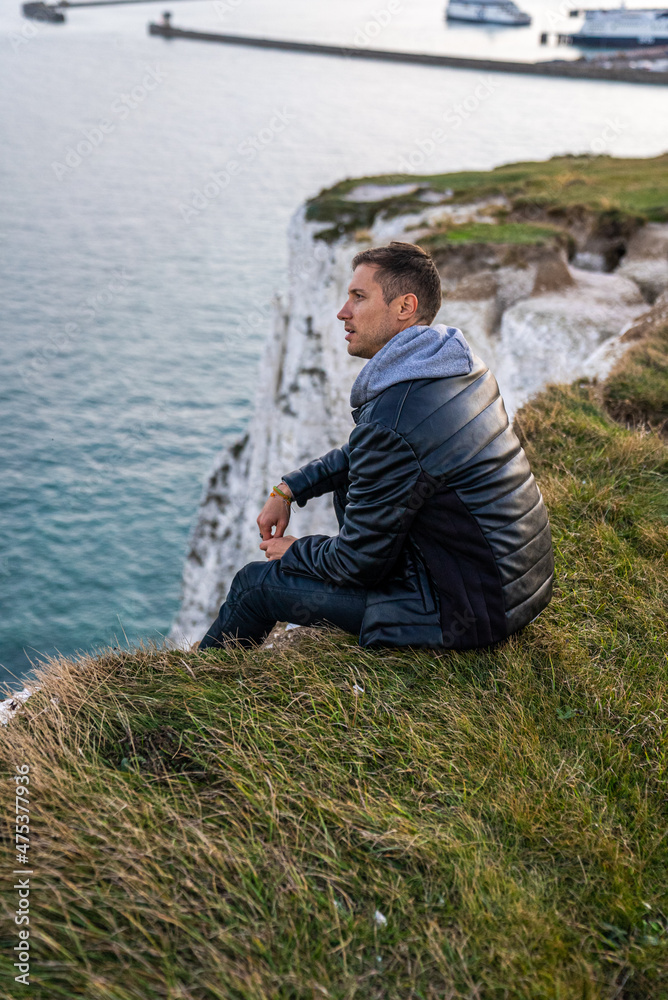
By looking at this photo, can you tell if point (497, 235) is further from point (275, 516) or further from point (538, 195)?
point (275, 516)

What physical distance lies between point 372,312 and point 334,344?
42.3 feet

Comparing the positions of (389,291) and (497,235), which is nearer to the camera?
(389,291)

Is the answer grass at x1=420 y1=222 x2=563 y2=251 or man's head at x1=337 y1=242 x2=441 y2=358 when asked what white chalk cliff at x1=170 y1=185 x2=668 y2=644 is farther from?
man's head at x1=337 y1=242 x2=441 y2=358

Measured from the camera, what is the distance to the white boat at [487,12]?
105625 mm

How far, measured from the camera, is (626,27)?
87.2 meters

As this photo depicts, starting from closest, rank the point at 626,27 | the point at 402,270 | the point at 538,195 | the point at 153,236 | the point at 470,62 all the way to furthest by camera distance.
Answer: the point at 402,270, the point at 538,195, the point at 153,236, the point at 470,62, the point at 626,27

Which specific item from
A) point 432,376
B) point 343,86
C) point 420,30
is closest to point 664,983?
point 432,376

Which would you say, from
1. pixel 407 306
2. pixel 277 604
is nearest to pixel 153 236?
pixel 407 306

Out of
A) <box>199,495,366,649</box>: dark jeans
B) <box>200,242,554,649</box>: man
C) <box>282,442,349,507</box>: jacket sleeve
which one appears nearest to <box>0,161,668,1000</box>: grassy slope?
<box>199,495,366,649</box>: dark jeans

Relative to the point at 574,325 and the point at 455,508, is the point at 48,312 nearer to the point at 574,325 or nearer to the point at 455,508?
the point at 574,325

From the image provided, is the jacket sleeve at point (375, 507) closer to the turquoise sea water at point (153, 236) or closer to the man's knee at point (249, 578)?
the man's knee at point (249, 578)

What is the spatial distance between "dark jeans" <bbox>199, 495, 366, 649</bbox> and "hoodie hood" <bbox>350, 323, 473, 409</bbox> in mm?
1104

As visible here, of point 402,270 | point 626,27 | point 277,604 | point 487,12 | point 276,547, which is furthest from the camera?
point 487,12

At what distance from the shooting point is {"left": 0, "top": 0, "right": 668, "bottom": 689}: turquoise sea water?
24062 mm
